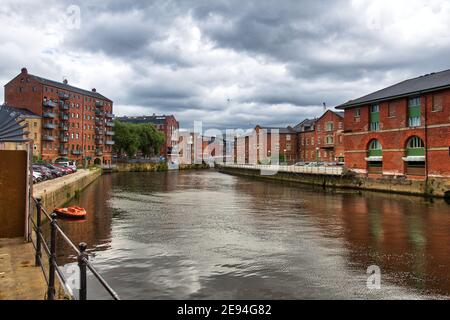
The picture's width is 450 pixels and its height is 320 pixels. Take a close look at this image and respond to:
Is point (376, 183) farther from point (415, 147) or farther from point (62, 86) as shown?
point (62, 86)

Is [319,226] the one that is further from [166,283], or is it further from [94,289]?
[94,289]

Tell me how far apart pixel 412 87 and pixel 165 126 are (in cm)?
11622

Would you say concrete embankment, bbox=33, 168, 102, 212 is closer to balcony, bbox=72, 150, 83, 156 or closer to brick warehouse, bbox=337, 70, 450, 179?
brick warehouse, bbox=337, 70, 450, 179

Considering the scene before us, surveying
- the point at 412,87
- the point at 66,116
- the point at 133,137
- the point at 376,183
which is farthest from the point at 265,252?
the point at 133,137

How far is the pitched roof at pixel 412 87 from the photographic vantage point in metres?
38.2

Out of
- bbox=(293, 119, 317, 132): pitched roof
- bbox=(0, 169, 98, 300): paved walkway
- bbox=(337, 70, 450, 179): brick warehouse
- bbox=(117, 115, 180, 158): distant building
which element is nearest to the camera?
bbox=(0, 169, 98, 300): paved walkway

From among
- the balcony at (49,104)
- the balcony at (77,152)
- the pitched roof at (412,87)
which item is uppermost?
the balcony at (49,104)

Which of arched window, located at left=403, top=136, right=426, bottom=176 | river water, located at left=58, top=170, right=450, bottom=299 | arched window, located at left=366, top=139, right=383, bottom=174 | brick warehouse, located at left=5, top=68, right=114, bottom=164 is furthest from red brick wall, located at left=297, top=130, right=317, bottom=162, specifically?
river water, located at left=58, top=170, right=450, bottom=299

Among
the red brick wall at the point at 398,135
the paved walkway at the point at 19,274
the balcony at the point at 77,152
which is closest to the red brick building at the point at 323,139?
the red brick wall at the point at 398,135

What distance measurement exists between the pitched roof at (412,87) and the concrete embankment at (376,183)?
28.9ft

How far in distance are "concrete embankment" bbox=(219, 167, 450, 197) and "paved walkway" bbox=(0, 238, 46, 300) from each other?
36207 millimetres

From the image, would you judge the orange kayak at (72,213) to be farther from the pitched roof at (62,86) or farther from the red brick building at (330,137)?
the pitched roof at (62,86)

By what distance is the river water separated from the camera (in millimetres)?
10805
